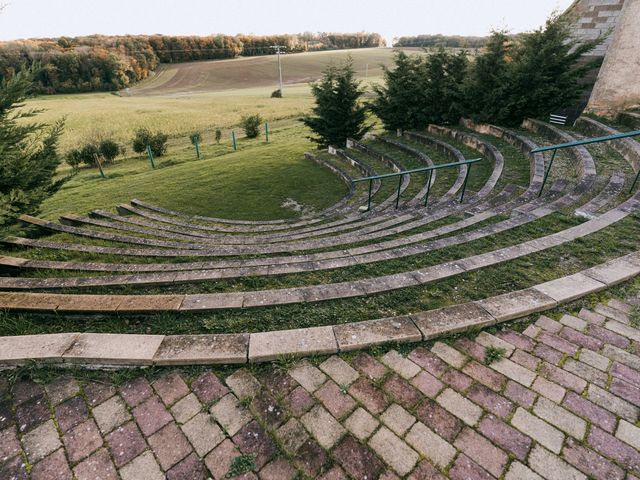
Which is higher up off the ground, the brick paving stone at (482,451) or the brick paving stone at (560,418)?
the brick paving stone at (560,418)

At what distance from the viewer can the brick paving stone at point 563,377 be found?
2.68 metres

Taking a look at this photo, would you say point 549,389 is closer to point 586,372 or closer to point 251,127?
point 586,372

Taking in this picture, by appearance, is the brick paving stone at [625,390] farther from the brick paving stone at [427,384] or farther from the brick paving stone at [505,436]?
the brick paving stone at [427,384]

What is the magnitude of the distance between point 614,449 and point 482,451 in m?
0.90

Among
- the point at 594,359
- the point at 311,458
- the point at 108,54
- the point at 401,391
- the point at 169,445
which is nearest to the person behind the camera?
the point at 311,458

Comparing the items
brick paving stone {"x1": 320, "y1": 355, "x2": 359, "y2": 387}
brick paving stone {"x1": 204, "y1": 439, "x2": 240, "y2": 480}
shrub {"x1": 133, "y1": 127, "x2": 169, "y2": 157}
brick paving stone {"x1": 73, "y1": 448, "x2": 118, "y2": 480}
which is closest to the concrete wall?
brick paving stone {"x1": 320, "y1": 355, "x2": 359, "y2": 387}

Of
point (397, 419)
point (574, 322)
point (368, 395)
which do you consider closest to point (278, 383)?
point (368, 395)

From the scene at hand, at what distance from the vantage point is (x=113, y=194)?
13.9 meters

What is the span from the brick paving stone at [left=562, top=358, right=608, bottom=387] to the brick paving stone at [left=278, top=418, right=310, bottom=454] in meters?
2.35

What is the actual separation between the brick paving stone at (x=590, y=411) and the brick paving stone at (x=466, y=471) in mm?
961

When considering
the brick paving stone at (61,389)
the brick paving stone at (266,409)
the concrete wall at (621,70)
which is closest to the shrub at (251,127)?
the concrete wall at (621,70)

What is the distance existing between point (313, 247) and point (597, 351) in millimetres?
4079

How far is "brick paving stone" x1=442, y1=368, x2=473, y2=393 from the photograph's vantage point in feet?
8.89

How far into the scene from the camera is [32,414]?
2.58 meters
